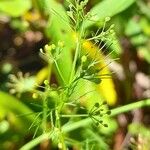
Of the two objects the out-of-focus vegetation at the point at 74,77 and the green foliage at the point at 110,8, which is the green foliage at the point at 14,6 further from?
the green foliage at the point at 110,8

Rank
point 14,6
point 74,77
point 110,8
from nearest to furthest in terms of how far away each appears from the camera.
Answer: point 74,77 → point 110,8 → point 14,6

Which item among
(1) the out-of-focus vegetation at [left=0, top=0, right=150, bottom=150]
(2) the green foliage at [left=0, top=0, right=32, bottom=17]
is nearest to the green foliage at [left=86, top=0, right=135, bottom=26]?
(1) the out-of-focus vegetation at [left=0, top=0, right=150, bottom=150]

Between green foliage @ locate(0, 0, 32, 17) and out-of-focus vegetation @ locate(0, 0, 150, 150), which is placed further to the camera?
green foliage @ locate(0, 0, 32, 17)

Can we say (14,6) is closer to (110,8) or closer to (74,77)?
(110,8)

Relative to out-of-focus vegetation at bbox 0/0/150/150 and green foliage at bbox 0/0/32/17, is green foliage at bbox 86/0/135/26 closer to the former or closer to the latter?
out-of-focus vegetation at bbox 0/0/150/150

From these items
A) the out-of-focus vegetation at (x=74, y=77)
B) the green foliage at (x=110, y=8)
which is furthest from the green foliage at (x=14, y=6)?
the green foliage at (x=110, y=8)

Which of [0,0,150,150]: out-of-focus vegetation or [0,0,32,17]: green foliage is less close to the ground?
[0,0,32,17]: green foliage

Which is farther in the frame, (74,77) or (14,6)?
(14,6)

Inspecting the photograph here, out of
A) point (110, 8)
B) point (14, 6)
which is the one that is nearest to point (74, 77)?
point (110, 8)

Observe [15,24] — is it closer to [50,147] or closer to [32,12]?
[32,12]
